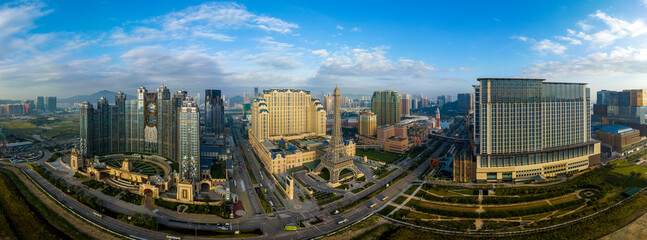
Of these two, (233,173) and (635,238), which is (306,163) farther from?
(635,238)

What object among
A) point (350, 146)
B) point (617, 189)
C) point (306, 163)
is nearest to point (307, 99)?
point (350, 146)

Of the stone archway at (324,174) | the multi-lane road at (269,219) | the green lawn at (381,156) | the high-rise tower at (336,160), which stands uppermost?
the high-rise tower at (336,160)

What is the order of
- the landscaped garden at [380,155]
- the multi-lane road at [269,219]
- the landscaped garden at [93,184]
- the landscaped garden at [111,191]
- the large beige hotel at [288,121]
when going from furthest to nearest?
the large beige hotel at [288,121] → the landscaped garden at [380,155] → the landscaped garden at [93,184] → the landscaped garden at [111,191] → the multi-lane road at [269,219]

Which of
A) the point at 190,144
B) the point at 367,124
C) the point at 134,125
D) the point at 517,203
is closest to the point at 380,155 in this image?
the point at 367,124

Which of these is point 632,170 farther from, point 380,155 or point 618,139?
point 380,155

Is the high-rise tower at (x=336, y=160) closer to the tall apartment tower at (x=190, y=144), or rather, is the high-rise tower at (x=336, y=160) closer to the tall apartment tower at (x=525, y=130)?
the tall apartment tower at (x=190, y=144)

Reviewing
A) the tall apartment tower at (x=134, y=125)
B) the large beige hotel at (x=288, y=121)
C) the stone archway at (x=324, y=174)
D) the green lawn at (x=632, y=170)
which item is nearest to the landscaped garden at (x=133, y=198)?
the tall apartment tower at (x=134, y=125)
